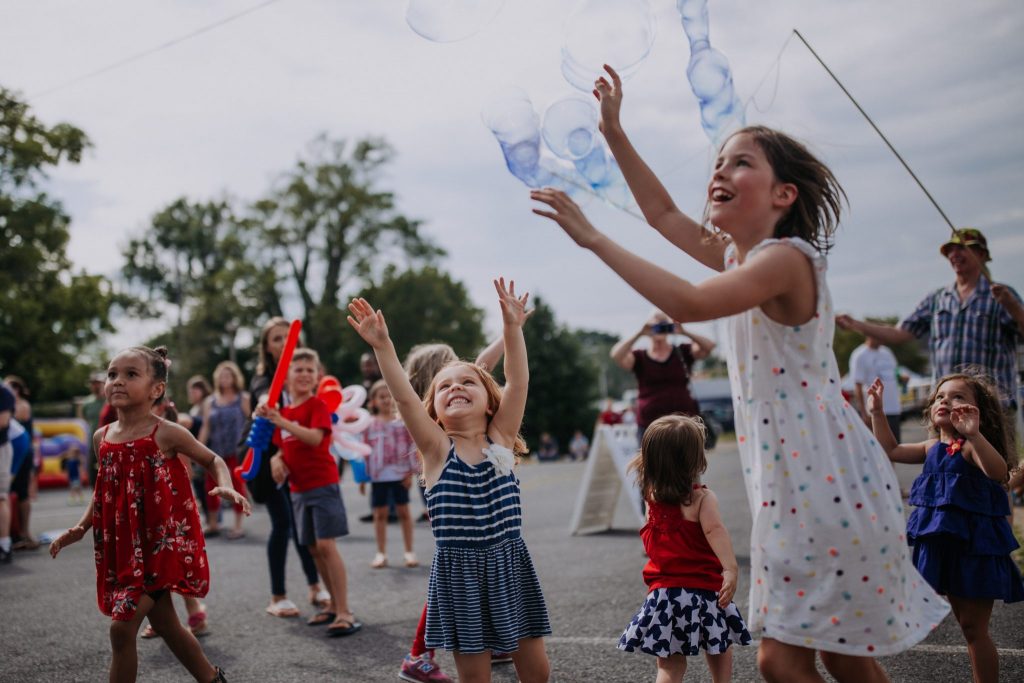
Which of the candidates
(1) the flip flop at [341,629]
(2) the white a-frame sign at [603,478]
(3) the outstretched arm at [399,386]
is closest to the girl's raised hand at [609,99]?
(3) the outstretched arm at [399,386]

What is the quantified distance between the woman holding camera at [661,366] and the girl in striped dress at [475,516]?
4.31 meters

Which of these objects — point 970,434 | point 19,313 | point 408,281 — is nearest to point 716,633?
point 970,434

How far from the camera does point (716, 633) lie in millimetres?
3564

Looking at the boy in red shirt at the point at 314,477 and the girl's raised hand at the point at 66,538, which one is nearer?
the girl's raised hand at the point at 66,538

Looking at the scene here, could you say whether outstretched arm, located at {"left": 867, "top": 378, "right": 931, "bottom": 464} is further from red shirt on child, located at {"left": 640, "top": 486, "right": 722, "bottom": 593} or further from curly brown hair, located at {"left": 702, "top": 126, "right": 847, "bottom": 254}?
curly brown hair, located at {"left": 702, "top": 126, "right": 847, "bottom": 254}

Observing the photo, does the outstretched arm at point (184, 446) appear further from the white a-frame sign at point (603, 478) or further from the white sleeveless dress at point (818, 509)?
the white a-frame sign at point (603, 478)

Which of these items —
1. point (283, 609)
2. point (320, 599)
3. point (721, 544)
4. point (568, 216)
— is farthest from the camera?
point (320, 599)

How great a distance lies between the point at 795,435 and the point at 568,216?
87 centimetres

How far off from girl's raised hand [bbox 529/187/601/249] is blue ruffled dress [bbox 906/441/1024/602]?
229cm

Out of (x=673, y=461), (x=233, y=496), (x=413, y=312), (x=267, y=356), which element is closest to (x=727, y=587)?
(x=673, y=461)

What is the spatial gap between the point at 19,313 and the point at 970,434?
2601 cm

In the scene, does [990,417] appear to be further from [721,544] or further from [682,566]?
[682,566]

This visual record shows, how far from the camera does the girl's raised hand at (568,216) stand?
2.49 m

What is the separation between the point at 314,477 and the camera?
590 cm
